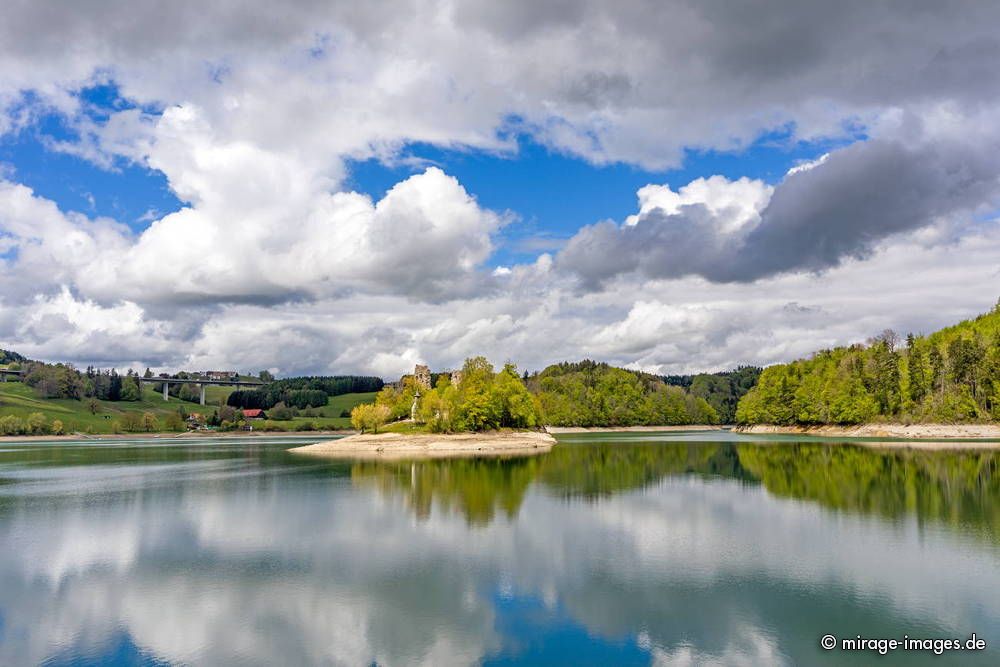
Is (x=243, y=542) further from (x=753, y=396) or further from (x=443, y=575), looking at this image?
(x=753, y=396)

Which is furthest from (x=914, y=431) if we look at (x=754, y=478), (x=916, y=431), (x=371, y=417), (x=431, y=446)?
(x=371, y=417)

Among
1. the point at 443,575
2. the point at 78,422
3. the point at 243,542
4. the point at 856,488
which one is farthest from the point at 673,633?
the point at 78,422

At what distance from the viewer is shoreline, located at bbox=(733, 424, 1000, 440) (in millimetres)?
113500

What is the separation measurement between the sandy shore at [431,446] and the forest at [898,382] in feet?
237

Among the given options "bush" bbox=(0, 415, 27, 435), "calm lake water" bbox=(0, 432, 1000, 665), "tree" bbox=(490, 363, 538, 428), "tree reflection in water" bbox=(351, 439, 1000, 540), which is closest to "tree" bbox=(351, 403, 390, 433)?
"tree" bbox=(490, 363, 538, 428)

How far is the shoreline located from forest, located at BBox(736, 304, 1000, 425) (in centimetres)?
202

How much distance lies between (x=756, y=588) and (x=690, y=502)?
2204 cm

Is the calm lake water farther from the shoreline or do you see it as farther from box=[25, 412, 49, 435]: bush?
box=[25, 412, 49, 435]: bush

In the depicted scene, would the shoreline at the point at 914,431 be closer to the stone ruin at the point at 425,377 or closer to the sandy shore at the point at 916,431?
the sandy shore at the point at 916,431

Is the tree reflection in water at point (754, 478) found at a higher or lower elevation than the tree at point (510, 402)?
lower

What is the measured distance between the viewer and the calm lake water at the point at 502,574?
18.6m

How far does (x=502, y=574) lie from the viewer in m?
26.0

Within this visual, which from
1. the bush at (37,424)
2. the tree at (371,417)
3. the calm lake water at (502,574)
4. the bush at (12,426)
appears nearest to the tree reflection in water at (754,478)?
the calm lake water at (502,574)

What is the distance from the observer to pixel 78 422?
19850 cm
